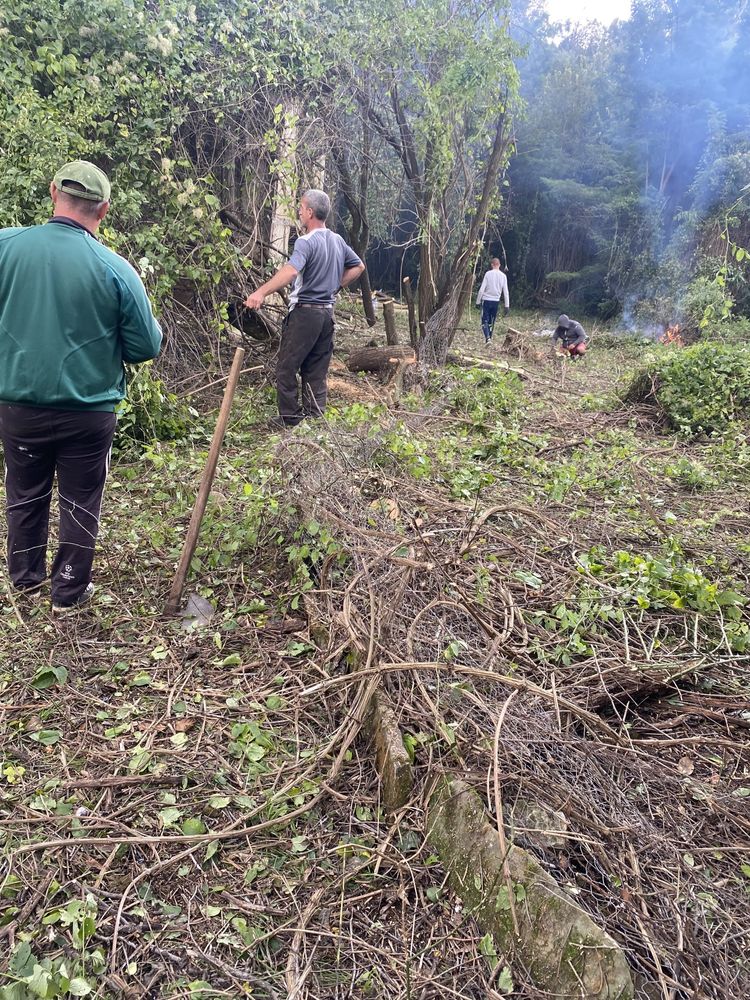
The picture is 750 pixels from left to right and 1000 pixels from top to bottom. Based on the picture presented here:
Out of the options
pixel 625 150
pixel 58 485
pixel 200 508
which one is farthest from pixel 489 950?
pixel 625 150


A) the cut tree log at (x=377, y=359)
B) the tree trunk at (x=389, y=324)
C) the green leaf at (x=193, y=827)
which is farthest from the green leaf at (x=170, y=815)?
the tree trunk at (x=389, y=324)

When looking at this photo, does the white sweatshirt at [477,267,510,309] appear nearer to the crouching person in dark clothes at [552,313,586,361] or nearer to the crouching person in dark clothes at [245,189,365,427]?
the crouching person in dark clothes at [552,313,586,361]

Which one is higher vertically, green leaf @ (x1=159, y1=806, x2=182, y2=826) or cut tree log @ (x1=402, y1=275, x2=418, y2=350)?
cut tree log @ (x1=402, y1=275, x2=418, y2=350)

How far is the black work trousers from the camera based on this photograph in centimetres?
548

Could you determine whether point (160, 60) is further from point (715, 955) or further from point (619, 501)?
point (715, 955)

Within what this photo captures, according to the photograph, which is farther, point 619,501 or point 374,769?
point 619,501

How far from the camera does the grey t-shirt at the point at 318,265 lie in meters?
5.22

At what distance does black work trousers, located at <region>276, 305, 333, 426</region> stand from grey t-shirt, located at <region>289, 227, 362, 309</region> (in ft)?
0.33

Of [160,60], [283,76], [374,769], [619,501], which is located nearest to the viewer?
[374,769]

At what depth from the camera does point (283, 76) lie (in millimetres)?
6508

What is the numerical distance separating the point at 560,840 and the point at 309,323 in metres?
4.44

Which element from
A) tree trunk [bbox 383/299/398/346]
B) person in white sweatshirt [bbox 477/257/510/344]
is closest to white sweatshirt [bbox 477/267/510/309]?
person in white sweatshirt [bbox 477/257/510/344]

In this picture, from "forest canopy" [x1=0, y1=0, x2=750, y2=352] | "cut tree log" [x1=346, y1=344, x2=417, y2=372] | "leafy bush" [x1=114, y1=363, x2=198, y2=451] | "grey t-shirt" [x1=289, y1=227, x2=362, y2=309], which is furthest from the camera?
"cut tree log" [x1=346, y1=344, x2=417, y2=372]

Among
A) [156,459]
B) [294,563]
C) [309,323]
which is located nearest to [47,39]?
[309,323]
